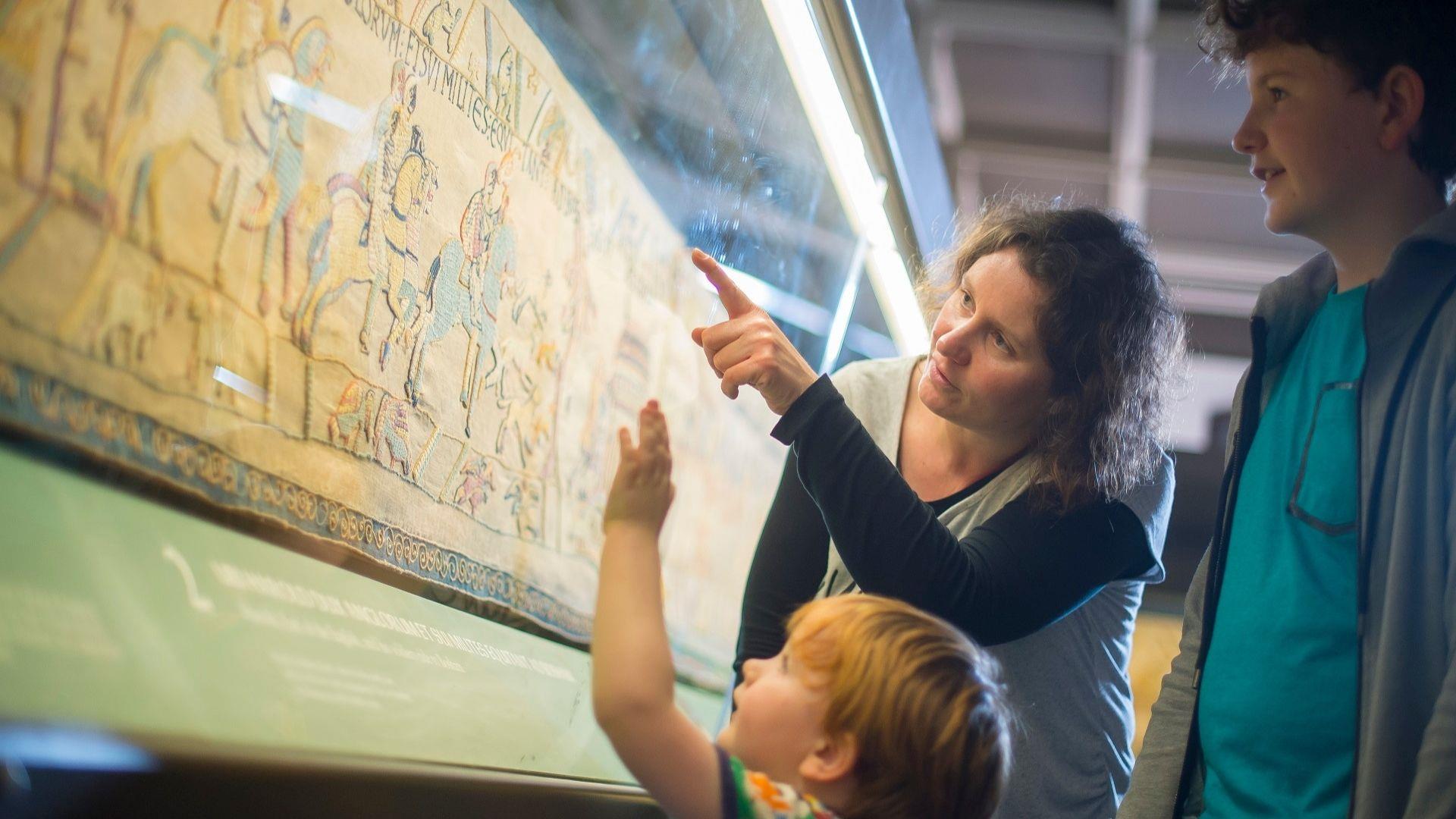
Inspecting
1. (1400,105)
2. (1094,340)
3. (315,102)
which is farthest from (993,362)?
(315,102)

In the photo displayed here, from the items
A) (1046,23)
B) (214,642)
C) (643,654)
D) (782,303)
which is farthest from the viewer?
(1046,23)

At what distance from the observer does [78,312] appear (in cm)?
65

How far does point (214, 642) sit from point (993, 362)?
36.0 inches

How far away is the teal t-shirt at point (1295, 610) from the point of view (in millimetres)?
1197

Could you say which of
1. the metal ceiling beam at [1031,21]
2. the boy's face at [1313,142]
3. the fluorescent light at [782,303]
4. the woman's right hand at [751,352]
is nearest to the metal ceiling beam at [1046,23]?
the metal ceiling beam at [1031,21]

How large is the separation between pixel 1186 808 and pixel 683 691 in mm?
670

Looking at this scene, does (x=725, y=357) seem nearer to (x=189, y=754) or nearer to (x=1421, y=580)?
(x=189, y=754)

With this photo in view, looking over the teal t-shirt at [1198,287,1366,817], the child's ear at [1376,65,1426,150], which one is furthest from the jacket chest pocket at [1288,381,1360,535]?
the child's ear at [1376,65,1426,150]

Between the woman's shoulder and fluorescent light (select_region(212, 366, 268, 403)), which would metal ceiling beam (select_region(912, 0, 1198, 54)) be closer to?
the woman's shoulder

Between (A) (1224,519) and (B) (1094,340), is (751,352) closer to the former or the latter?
(B) (1094,340)

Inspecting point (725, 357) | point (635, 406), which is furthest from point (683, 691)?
point (725, 357)

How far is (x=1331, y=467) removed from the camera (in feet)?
4.17

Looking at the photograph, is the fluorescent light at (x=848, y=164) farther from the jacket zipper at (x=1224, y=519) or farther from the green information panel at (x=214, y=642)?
the green information panel at (x=214, y=642)

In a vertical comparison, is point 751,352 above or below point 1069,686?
above
